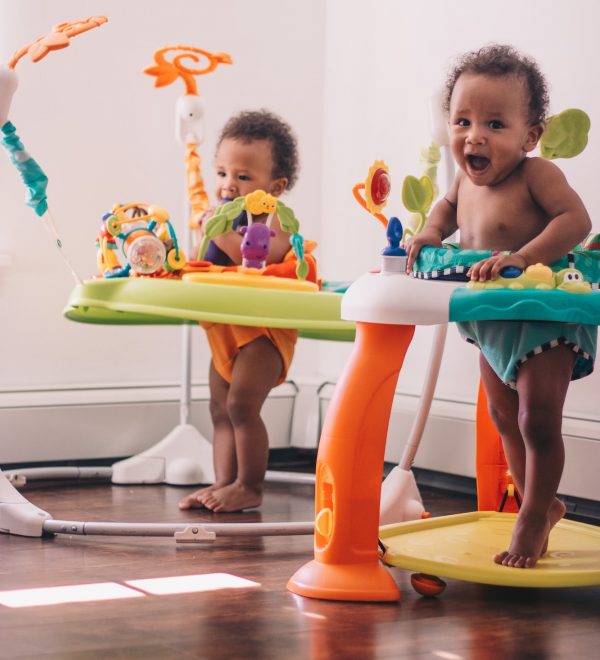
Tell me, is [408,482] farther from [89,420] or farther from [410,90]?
[410,90]

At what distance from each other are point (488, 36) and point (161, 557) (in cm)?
121

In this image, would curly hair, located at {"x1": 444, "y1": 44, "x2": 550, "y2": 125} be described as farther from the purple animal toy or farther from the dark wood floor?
the dark wood floor

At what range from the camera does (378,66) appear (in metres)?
Result: 2.46

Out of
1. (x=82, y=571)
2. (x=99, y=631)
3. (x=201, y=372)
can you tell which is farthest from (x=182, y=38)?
(x=99, y=631)

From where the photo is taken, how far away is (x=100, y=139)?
234 cm

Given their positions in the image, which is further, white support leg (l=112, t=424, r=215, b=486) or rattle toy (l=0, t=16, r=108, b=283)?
white support leg (l=112, t=424, r=215, b=486)

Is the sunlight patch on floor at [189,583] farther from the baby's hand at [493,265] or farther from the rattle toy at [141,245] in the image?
the rattle toy at [141,245]

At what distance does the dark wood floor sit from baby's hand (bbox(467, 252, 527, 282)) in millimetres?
377

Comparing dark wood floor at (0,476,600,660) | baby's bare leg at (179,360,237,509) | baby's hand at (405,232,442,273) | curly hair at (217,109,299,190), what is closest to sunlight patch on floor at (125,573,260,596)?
dark wood floor at (0,476,600,660)

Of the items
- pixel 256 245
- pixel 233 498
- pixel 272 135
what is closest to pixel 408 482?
pixel 233 498

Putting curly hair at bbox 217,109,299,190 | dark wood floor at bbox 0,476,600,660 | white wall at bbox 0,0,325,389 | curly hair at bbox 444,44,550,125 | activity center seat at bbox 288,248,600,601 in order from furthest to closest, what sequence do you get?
white wall at bbox 0,0,325,389
curly hair at bbox 217,109,299,190
curly hair at bbox 444,44,550,125
activity center seat at bbox 288,248,600,601
dark wood floor at bbox 0,476,600,660

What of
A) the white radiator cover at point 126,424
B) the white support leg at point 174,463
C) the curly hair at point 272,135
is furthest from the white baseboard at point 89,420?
the curly hair at point 272,135

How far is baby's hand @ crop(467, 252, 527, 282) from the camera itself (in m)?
1.29

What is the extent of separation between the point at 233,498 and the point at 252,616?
68 cm
